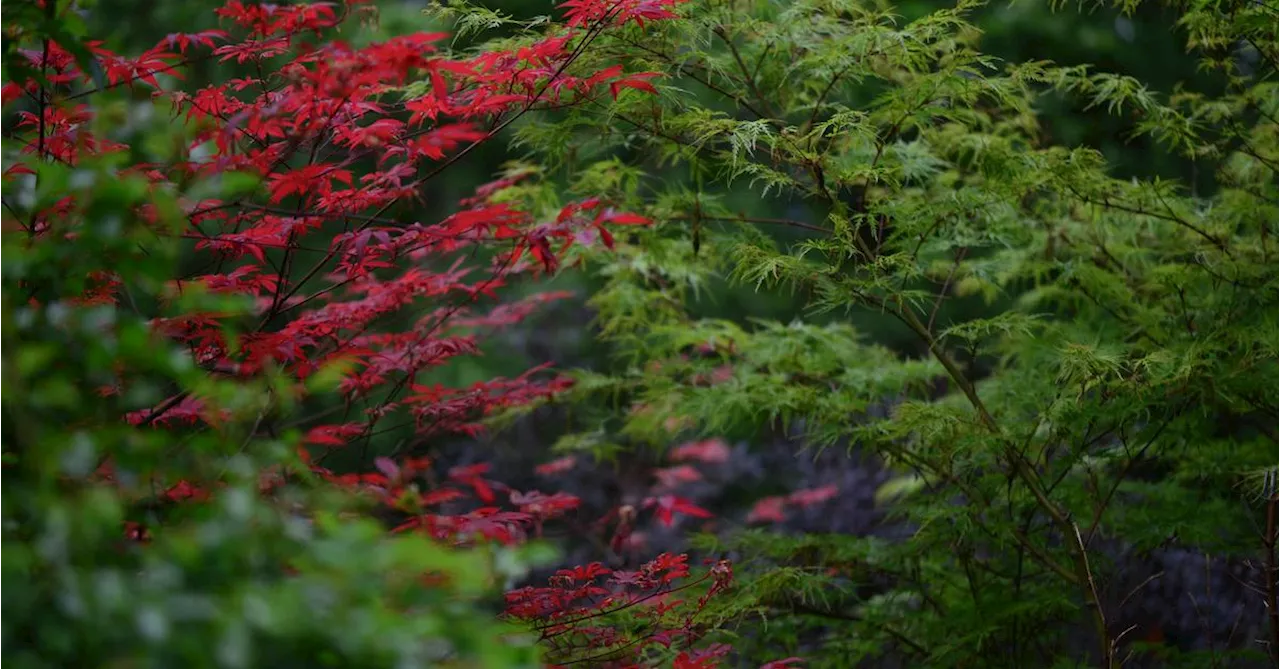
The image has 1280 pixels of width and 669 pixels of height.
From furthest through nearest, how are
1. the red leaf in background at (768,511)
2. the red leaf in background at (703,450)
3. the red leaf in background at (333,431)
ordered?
the red leaf in background at (703,450)
the red leaf in background at (768,511)
the red leaf in background at (333,431)

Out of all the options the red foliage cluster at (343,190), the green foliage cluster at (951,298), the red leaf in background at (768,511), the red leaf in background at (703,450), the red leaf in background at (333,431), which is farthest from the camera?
the red leaf in background at (703,450)

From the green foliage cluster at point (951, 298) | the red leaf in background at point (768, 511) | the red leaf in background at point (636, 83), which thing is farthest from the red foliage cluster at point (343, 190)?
the red leaf in background at point (768, 511)

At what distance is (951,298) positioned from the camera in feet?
10.5

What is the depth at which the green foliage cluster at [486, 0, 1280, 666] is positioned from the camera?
2812mm

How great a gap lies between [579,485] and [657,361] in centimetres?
345

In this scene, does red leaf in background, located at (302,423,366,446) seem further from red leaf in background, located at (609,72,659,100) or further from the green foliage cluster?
red leaf in background, located at (609,72,659,100)

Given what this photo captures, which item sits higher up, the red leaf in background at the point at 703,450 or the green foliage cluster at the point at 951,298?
the green foliage cluster at the point at 951,298

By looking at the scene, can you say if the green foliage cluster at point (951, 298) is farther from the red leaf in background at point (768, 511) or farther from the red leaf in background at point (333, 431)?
the red leaf in background at point (768, 511)

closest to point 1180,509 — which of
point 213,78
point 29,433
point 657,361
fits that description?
point 657,361

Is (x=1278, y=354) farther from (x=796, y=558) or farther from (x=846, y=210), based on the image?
(x=796, y=558)

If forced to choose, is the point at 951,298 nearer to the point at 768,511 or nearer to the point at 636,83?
the point at 636,83

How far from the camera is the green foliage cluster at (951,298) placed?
9.23ft

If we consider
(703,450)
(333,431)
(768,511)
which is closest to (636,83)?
(333,431)

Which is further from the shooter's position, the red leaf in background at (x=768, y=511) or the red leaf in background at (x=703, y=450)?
the red leaf in background at (x=703, y=450)
